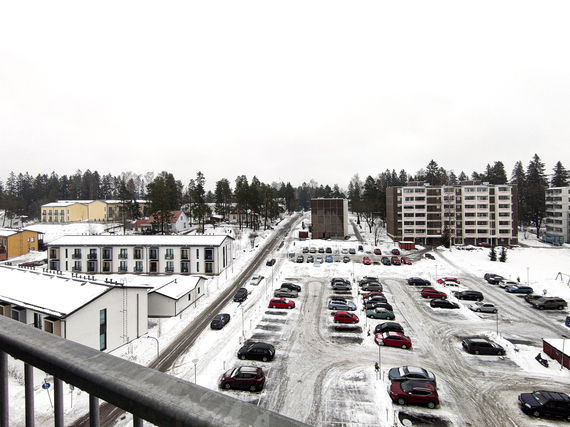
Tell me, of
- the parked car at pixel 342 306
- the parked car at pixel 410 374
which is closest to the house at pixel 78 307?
the parked car at pixel 342 306

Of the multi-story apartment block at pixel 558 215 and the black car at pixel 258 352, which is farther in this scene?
the multi-story apartment block at pixel 558 215

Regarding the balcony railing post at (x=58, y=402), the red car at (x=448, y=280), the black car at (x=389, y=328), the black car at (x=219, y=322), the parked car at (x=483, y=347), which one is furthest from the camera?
the red car at (x=448, y=280)

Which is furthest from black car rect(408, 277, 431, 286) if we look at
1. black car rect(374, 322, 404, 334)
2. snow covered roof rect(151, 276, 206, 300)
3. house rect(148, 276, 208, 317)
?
house rect(148, 276, 208, 317)

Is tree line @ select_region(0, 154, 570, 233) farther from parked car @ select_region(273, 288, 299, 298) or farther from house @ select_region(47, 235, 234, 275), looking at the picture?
parked car @ select_region(273, 288, 299, 298)

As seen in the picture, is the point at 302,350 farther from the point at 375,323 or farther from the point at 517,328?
the point at 517,328

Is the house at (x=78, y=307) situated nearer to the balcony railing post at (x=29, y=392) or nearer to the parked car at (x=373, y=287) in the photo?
the balcony railing post at (x=29, y=392)

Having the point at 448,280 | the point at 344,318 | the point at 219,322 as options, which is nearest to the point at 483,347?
the point at 344,318

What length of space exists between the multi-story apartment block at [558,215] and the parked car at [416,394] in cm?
6538

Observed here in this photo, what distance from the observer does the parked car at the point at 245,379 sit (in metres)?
15.9

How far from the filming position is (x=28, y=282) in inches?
902

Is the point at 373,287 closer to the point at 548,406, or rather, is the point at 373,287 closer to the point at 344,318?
the point at 344,318

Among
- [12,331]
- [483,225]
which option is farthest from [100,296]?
[483,225]

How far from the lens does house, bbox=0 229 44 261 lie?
166 feet

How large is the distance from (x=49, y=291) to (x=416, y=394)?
2390cm
